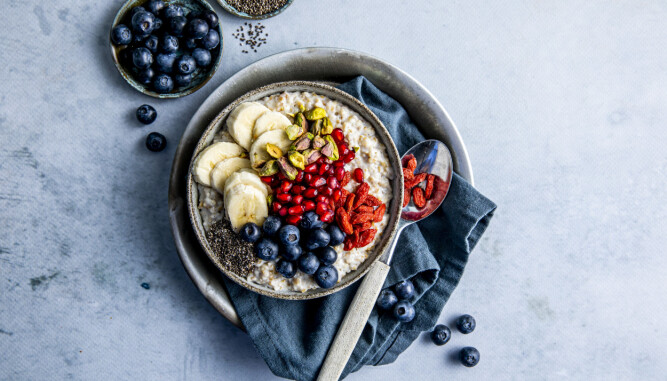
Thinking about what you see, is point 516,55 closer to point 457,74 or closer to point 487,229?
point 457,74

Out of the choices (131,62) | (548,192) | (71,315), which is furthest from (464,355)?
(131,62)

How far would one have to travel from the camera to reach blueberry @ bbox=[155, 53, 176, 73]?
7.84 feet

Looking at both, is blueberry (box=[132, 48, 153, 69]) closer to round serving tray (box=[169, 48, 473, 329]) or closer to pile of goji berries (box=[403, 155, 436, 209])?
round serving tray (box=[169, 48, 473, 329])

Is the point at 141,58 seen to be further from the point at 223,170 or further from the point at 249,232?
the point at 249,232

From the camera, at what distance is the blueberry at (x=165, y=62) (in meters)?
2.39

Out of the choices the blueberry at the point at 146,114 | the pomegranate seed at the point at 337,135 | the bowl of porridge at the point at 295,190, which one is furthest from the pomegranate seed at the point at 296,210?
the blueberry at the point at 146,114

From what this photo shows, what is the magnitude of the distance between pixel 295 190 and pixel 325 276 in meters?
0.38

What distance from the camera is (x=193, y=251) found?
2367 millimetres

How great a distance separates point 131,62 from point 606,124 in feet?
8.02

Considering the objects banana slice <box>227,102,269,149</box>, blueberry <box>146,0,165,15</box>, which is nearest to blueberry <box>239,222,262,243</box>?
banana slice <box>227,102,269,149</box>

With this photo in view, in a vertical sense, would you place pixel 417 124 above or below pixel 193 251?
above

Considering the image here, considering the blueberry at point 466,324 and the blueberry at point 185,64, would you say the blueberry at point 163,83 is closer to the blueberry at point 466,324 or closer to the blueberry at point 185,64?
the blueberry at point 185,64

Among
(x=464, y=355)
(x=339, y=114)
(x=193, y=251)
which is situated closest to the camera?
(x=339, y=114)

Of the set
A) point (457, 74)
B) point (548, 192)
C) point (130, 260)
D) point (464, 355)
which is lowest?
point (130, 260)
